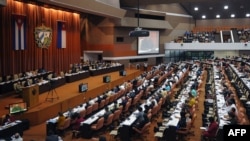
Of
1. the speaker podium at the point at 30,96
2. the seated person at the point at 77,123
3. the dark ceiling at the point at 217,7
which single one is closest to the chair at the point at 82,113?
the seated person at the point at 77,123

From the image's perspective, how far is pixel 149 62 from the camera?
41.7m

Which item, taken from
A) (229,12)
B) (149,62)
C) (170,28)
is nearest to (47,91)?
(149,62)

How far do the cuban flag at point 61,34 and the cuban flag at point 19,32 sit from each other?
16.7 ft

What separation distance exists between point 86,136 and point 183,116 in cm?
393

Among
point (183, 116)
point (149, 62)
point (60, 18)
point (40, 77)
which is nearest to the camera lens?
point (183, 116)

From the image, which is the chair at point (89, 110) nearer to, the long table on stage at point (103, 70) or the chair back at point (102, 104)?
the chair back at point (102, 104)

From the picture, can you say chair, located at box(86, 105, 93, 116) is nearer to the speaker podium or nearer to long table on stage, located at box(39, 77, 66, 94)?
the speaker podium

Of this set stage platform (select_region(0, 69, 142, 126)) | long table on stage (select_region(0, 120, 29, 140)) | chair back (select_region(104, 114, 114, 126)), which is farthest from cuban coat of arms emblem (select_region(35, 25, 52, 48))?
chair back (select_region(104, 114, 114, 126))

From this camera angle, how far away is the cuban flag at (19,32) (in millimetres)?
21750

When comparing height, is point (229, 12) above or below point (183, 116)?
above

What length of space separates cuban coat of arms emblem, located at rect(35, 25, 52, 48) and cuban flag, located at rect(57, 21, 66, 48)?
60.1 inches

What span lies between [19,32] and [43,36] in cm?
302

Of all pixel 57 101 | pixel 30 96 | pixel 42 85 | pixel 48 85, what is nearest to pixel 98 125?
pixel 30 96

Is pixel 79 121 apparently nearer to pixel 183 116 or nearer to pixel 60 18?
pixel 183 116
